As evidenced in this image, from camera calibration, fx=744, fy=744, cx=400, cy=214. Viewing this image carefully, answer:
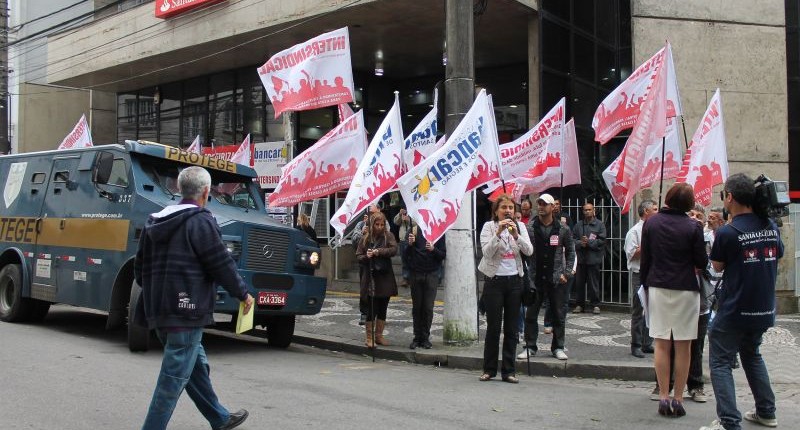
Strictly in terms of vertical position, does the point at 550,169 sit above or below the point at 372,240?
above

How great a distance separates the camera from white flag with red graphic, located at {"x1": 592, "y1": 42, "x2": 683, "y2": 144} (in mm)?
9633

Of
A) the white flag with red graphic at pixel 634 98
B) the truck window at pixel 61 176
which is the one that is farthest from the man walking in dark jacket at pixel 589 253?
the truck window at pixel 61 176

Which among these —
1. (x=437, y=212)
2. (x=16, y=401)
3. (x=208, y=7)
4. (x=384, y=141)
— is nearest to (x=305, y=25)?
(x=208, y=7)

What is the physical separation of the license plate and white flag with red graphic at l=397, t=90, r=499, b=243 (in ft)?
6.70

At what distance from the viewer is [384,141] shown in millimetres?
9094

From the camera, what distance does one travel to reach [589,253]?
12.8 meters

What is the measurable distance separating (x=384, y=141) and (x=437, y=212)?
132 cm

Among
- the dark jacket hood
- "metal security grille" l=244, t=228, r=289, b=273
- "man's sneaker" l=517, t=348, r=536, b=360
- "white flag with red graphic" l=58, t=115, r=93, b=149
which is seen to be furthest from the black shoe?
"white flag with red graphic" l=58, t=115, r=93, b=149

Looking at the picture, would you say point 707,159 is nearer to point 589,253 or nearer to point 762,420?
point 589,253

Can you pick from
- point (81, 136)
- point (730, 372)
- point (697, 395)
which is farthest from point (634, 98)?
point (81, 136)

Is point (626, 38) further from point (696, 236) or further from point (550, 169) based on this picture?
point (696, 236)

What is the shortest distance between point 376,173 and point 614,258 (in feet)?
19.8

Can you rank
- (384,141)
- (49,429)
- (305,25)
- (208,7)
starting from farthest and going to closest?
(208,7), (305,25), (384,141), (49,429)

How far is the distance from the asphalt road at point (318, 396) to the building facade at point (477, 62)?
14.9 ft
